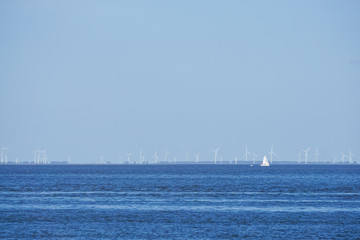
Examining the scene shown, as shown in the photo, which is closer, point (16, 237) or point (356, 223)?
A: point (16, 237)

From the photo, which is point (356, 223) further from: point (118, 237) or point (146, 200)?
point (146, 200)

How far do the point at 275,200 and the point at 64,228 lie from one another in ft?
110

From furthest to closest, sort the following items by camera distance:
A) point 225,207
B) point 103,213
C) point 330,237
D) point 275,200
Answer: point 275,200
point 225,207
point 103,213
point 330,237

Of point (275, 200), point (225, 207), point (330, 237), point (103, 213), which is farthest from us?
point (275, 200)

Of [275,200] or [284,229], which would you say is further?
[275,200]

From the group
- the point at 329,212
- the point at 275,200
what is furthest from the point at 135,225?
the point at 275,200

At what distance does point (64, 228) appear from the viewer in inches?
1982

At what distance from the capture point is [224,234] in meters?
47.3

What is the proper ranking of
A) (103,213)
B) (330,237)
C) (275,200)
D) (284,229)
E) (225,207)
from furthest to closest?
(275,200) < (225,207) < (103,213) < (284,229) < (330,237)

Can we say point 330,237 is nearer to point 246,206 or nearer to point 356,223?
point 356,223

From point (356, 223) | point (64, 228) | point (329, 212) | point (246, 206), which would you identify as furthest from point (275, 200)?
point (64, 228)

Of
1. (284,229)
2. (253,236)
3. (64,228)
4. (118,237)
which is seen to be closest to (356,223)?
(284,229)

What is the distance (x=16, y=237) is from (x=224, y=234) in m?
16.0

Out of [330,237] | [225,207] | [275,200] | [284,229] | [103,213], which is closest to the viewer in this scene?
[330,237]
